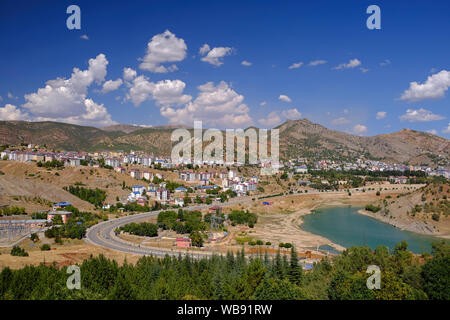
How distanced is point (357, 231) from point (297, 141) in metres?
105

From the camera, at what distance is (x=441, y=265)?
14.3 m

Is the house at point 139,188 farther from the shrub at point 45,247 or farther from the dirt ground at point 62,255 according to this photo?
the shrub at point 45,247

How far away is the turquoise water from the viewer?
31844 mm

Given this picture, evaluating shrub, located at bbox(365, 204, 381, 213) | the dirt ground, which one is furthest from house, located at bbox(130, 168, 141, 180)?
shrub, located at bbox(365, 204, 381, 213)

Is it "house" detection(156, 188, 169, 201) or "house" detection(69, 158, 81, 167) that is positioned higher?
"house" detection(69, 158, 81, 167)

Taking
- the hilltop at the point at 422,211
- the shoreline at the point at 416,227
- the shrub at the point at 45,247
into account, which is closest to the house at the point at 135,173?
the shrub at the point at 45,247

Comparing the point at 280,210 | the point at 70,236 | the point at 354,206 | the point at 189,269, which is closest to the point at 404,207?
the point at 354,206

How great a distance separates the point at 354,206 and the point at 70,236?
44.9 m

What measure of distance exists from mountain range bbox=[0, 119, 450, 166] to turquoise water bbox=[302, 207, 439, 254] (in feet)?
223

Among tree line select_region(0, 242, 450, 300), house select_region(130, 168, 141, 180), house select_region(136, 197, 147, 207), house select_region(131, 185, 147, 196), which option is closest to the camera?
tree line select_region(0, 242, 450, 300)

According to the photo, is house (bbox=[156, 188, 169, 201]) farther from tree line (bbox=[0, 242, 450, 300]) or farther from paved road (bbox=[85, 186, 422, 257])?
tree line (bbox=[0, 242, 450, 300])

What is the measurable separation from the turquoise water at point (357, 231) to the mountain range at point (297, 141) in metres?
68.1

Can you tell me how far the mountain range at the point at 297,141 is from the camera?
110m
